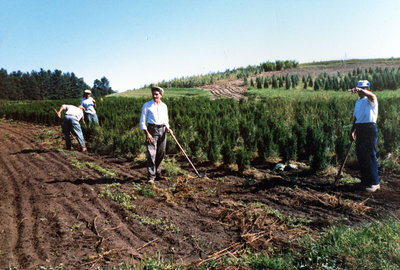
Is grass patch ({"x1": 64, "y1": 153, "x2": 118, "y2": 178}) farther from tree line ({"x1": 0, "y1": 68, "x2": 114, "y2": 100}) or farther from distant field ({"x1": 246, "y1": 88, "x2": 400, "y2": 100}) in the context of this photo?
tree line ({"x1": 0, "y1": 68, "x2": 114, "y2": 100})

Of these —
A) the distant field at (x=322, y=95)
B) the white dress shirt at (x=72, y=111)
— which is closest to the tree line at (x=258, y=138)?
the white dress shirt at (x=72, y=111)

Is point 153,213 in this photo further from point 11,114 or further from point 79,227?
point 11,114

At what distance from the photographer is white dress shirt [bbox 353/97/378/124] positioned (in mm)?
5629

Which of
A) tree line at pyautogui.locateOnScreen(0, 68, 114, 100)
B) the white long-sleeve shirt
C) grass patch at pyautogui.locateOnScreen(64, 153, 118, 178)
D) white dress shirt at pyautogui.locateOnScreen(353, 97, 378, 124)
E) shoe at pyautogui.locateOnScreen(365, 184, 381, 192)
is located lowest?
shoe at pyautogui.locateOnScreen(365, 184, 381, 192)

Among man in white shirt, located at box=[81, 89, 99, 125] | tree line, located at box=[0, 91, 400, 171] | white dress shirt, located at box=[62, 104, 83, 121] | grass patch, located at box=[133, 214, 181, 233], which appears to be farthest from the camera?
man in white shirt, located at box=[81, 89, 99, 125]

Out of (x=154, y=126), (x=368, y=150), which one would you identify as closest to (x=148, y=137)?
(x=154, y=126)

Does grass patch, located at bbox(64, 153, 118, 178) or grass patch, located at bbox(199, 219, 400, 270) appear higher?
grass patch, located at bbox(64, 153, 118, 178)

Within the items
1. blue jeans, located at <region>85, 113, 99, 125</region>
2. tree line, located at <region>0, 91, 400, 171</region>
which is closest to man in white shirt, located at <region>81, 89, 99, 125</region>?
blue jeans, located at <region>85, 113, 99, 125</region>

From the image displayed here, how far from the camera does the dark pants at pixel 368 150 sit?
5734mm

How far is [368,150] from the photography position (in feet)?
19.0

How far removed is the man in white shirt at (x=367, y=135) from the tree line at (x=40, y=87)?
79.5 meters

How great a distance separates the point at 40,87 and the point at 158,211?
8823cm

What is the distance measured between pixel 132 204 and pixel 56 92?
286 feet

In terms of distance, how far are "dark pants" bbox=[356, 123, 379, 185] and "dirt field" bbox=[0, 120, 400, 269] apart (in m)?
0.38
